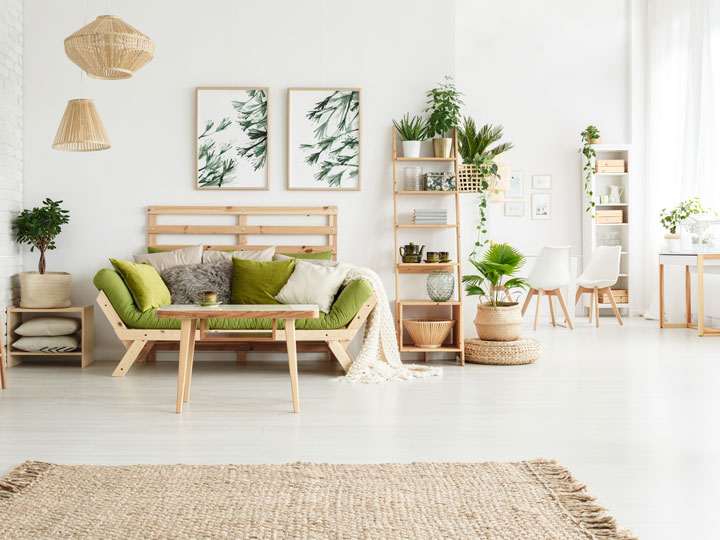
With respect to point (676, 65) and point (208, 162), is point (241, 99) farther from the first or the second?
point (676, 65)

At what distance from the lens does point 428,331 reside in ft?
17.3

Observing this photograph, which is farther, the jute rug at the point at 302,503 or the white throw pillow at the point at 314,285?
the white throw pillow at the point at 314,285

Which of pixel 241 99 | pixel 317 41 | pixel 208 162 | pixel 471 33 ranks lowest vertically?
pixel 208 162

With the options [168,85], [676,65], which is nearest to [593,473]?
[168,85]

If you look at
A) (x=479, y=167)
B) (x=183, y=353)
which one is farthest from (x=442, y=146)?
(x=183, y=353)

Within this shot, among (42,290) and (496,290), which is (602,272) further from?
(42,290)

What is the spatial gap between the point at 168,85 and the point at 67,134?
3.76ft

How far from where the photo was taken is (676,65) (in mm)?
8164

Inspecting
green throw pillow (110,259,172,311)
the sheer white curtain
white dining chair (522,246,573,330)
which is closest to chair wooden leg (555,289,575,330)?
white dining chair (522,246,573,330)

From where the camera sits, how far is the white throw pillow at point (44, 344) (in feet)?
16.7

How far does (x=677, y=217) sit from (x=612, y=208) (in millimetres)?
1299

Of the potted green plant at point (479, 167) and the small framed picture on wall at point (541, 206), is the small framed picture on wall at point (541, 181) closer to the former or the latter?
the small framed picture on wall at point (541, 206)

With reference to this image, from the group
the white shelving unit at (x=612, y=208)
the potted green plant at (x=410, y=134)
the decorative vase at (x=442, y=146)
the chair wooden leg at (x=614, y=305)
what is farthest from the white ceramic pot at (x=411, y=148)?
the white shelving unit at (x=612, y=208)

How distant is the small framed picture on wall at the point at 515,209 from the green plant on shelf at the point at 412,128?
144 inches
